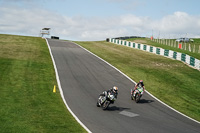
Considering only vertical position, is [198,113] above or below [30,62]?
below

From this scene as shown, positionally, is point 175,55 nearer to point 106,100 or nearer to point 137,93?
point 137,93

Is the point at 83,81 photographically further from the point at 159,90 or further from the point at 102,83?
the point at 159,90

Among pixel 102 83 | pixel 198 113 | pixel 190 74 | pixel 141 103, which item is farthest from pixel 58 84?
pixel 190 74

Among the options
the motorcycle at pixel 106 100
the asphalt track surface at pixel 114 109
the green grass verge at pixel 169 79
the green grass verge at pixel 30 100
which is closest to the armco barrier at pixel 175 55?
the green grass verge at pixel 169 79

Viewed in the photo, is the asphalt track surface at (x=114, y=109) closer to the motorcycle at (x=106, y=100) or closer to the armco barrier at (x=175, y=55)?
the motorcycle at (x=106, y=100)

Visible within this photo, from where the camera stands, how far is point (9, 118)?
47.3 feet

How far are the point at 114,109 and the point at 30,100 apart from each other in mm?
6061

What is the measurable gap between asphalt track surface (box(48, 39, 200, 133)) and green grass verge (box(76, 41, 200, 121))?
5.85 feet

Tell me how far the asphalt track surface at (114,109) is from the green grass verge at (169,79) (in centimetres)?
178

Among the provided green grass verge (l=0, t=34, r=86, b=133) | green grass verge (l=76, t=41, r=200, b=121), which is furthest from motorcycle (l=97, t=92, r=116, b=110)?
green grass verge (l=76, t=41, r=200, b=121)

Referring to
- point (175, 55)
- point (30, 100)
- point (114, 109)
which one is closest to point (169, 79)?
point (114, 109)

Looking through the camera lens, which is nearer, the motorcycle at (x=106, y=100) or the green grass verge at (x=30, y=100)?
the green grass verge at (x=30, y=100)

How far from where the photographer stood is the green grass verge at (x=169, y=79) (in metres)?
22.6

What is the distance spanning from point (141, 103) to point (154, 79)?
8.62 meters
